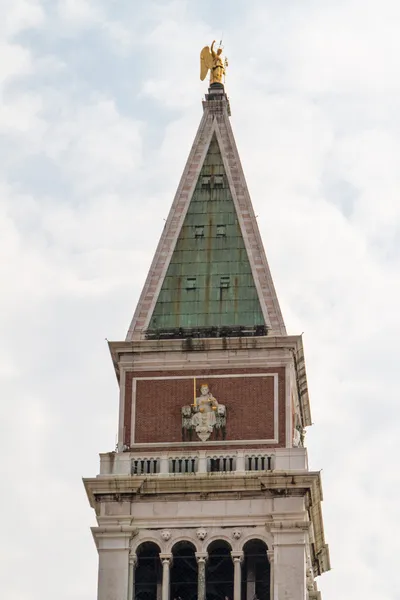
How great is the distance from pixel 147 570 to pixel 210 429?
473cm

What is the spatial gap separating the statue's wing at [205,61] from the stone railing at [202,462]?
48.0ft

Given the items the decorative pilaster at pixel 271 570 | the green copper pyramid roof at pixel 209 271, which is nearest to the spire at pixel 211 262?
the green copper pyramid roof at pixel 209 271

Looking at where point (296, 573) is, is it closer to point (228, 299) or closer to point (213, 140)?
point (228, 299)

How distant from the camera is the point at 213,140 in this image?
83875 mm

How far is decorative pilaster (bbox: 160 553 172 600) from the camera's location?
75125mm

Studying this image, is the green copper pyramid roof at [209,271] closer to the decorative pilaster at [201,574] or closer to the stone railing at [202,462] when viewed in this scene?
the stone railing at [202,462]

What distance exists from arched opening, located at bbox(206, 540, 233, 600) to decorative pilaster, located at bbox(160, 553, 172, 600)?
45.4 inches

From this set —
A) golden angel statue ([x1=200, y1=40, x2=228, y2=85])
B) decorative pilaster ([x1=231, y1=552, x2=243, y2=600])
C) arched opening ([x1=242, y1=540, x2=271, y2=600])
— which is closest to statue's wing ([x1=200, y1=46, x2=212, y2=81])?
golden angel statue ([x1=200, y1=40, x2=228, y2=85])

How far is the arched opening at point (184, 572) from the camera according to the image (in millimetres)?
75938

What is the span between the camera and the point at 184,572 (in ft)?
250

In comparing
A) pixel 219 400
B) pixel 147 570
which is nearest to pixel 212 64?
pixel 219 400

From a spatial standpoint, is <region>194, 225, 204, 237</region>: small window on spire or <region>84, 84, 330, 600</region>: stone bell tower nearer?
<region>84, 84, 330, 600</region>: stone bell tower

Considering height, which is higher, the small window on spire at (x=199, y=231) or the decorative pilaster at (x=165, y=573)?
the small window on spire at (x=199, y=231)

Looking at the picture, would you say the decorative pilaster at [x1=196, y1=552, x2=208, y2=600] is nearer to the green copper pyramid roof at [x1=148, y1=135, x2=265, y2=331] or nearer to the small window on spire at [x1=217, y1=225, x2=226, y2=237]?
the green copper pyramid roof at [x1=148, y1=135, x2=265, y2=331]
